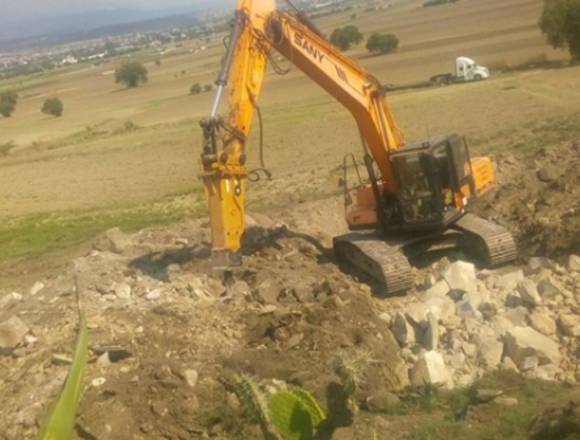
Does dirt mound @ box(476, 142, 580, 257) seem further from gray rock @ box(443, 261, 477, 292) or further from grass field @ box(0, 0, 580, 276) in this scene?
grass field @ box(0, 0, 580, 276)

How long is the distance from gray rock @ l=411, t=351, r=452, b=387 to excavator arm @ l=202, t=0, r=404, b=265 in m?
2.62

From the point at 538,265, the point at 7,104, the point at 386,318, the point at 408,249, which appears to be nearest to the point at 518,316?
the point at 386,318

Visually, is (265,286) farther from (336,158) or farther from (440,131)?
(440,131)

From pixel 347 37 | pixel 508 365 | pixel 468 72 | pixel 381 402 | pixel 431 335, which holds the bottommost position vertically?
pixel 468 72

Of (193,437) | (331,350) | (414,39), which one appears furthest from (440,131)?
(414,39)

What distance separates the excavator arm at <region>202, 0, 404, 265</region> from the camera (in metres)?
10.3

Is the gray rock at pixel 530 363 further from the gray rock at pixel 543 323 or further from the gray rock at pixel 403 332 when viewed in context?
the gray rock at pixel 403 332

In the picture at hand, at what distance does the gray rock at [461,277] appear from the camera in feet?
36.6

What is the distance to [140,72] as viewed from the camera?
8988 cm

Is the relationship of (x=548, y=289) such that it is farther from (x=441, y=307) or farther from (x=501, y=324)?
(x=441, y=307)

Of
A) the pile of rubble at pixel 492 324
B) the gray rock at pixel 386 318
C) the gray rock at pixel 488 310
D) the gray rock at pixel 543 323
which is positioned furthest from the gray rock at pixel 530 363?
the gray rock at pixel 386 318

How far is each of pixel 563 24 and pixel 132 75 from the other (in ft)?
185

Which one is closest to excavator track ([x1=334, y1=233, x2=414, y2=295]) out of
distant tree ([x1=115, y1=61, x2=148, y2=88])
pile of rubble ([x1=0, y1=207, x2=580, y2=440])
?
pile of rubble ([x1=0, y1=207, x2=580, y2=440])

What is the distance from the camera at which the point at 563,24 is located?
4188 cm
